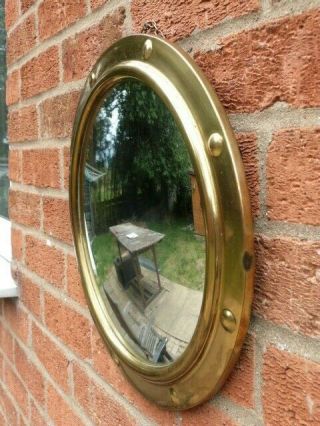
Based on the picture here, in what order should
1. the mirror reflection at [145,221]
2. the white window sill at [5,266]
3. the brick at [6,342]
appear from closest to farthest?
1. the mirror reflection at [145,221]
2. the white window sill at [5,266]
3. the brick at [6,342]

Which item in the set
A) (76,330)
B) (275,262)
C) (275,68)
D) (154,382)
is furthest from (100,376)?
→ (275,68)

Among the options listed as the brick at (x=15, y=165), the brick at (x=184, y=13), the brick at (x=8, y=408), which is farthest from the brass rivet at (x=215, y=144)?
the brick at (x=8, y=408)

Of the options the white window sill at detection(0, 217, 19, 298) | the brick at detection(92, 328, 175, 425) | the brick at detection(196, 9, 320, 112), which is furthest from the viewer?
the white window sill at detection(0, 217, 19, 298)

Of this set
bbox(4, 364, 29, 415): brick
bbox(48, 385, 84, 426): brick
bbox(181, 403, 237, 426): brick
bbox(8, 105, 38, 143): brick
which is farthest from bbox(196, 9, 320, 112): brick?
bbox(4, 364, 29, 415): brick

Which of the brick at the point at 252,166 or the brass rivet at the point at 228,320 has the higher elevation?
the brick at the point at 252,166

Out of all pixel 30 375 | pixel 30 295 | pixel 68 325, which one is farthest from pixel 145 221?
pixel 30 375

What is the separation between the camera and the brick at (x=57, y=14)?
790mm

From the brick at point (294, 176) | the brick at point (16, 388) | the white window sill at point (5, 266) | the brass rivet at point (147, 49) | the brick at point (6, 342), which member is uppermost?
the brass rivet at point (147, 49)

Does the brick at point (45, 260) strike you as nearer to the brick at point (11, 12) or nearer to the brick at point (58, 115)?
the brick at point (58, 115)

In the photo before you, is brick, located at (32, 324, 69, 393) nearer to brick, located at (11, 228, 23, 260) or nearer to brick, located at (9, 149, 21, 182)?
brick, located at (11, 228, 23, 260)

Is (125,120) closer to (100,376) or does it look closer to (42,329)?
(100,376)

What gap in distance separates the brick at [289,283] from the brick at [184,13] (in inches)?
9.1

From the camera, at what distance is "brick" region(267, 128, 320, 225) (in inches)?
15.9

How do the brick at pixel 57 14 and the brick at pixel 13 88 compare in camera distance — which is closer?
the brick at pixel 57 14
